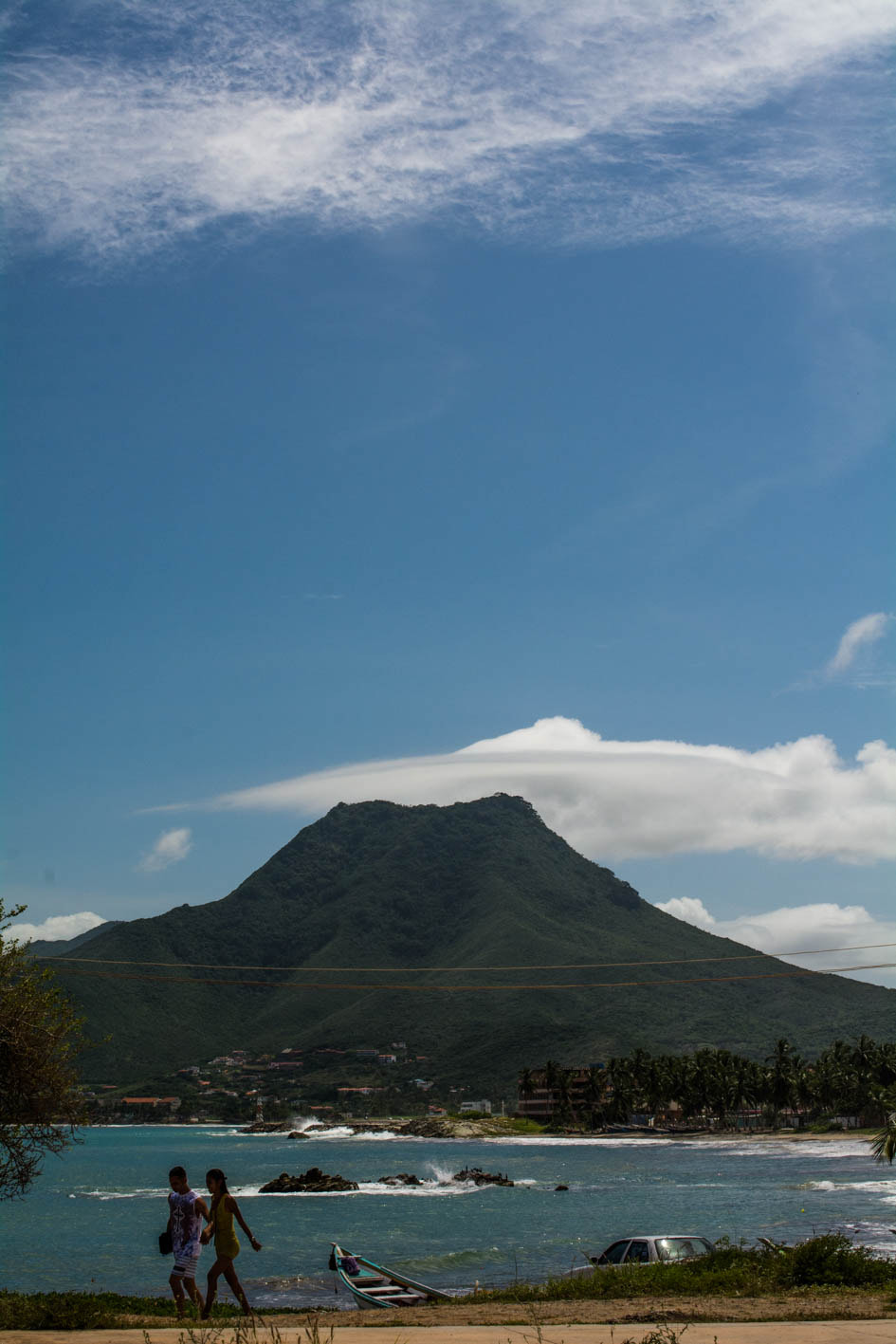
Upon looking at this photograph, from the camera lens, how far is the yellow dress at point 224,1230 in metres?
Answer: 14.2

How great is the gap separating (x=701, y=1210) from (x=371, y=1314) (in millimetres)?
37901

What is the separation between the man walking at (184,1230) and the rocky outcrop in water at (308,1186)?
6926 centimetres

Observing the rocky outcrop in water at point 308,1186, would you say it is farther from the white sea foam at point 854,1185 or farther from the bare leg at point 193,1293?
the bare leg at point 193,1293

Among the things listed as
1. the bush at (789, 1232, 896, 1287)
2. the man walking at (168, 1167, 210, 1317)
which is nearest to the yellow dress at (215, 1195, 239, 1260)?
the man walking at (168, 1167, 210, 1317)

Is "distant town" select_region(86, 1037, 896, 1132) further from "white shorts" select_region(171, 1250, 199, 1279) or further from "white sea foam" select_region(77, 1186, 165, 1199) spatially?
"white shorts" select_region(171, 1250, 199, 1279)

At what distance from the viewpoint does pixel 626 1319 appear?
16.0 m

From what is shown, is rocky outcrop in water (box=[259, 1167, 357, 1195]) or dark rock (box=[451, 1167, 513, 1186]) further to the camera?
dark rock (box=[451, 1167, 513, 1186])

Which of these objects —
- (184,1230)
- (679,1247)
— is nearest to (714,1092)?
(679,1247)

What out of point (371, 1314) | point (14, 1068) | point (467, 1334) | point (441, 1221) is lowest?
point (441, 1221)

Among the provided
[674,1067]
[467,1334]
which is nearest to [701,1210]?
[467,1334]

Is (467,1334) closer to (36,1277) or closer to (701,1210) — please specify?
(36,1277)

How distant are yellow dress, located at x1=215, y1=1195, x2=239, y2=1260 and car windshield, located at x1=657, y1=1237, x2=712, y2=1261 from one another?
12.7 m

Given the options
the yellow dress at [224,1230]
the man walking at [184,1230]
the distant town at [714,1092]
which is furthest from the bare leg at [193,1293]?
the distant town at [714,1092]

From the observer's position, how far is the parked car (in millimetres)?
23719
